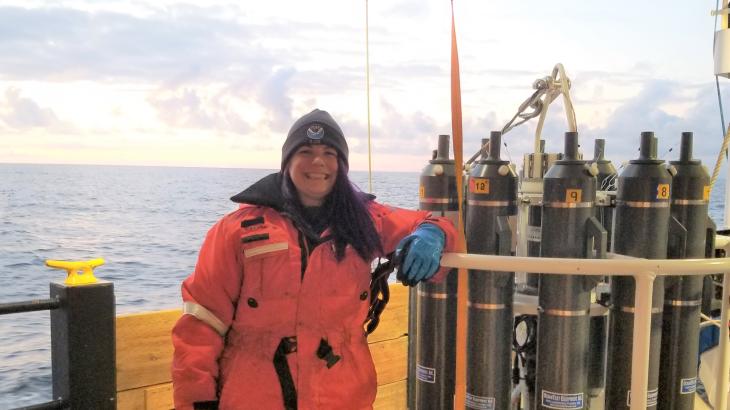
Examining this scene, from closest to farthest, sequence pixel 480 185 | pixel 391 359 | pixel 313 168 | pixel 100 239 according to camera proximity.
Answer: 1. pixel 313 168
2. pixel 480 185
3. pixel 391 359
4. pixel 100 239

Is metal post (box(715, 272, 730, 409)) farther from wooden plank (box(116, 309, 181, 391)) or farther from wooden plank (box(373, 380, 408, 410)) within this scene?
wooden plank (box(116, 309, 181, 391))

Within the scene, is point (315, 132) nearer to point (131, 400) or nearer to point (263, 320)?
point (263, 320)

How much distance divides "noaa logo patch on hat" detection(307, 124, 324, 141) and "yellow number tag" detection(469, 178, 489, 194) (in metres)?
0.63

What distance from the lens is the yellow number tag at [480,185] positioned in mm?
2264

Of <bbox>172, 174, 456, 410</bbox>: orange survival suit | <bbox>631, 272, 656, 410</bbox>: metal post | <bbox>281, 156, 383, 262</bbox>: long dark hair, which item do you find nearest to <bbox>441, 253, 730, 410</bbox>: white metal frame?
<bbox>631, 272, 656, 410</bbox>: metal post

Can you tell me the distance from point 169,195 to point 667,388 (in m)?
24.7

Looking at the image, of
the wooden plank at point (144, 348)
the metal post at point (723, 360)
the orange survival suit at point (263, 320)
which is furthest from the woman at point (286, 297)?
the metal post at point (723, 360)

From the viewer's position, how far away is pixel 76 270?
2035 mm

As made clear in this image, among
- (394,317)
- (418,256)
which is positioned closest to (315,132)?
(418,256)

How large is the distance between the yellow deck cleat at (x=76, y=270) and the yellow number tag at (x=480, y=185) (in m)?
1.25

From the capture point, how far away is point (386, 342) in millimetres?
2980

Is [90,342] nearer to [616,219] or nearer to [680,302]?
[616,219]

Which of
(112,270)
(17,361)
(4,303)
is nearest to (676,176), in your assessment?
(4,303)

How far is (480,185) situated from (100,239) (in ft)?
52.9
